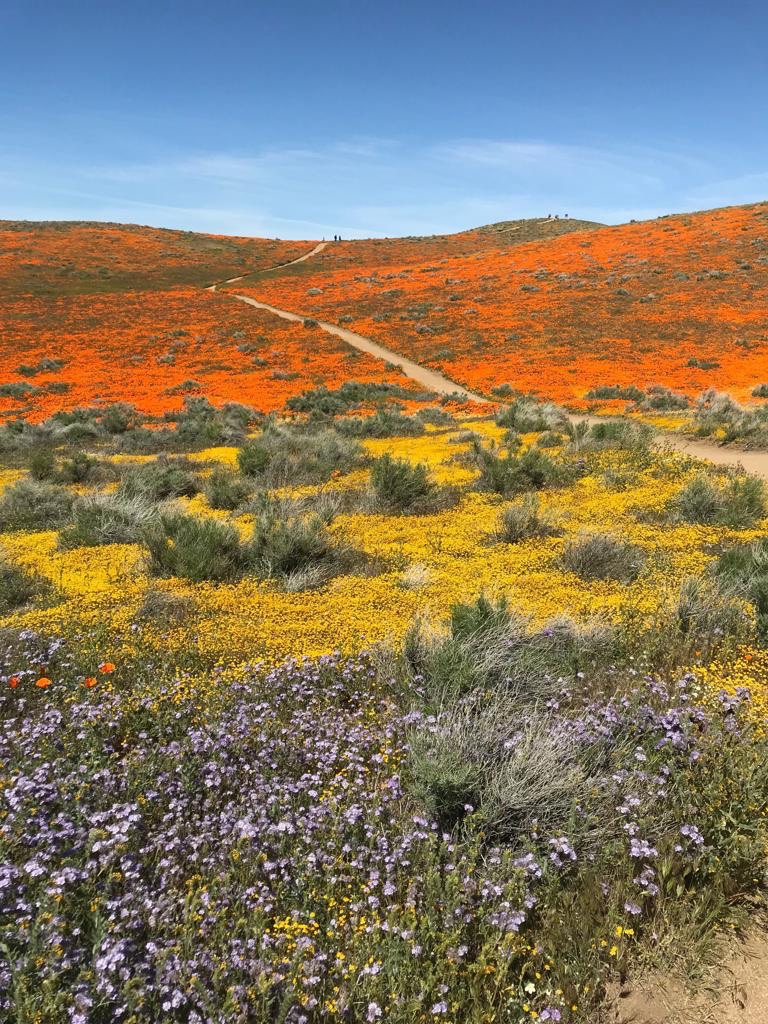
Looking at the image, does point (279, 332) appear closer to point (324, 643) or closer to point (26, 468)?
point (26, 468)

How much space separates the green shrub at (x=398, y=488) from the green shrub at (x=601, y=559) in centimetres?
366

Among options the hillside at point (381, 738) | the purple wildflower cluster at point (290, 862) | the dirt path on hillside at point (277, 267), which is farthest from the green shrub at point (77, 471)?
the dirt path on hillside at point (277, 267)

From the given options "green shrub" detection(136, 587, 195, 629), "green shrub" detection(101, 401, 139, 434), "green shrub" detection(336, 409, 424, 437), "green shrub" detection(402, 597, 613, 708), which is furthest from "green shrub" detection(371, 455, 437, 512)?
"green shrub" detection(101, 401, 139, 434)

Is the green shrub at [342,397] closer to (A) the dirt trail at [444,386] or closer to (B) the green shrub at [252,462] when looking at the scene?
(A) the dirt trail at [444,386]

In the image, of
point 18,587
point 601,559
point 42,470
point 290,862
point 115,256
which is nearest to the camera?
point 290,862

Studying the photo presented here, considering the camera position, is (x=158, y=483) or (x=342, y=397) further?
(x=342, y=397)

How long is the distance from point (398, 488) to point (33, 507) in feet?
22.6

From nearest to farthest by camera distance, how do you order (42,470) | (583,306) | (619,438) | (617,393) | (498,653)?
(498,653) → (42,470) → (619,438) → (617,393) → (583,306)

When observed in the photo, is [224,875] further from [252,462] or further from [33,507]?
[252,462]

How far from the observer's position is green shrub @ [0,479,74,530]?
33.9 ft

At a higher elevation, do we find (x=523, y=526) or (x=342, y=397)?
(x=342, y=397)

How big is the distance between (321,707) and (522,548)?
465 centimetres

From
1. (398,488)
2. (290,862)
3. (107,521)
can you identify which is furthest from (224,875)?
(398,488)

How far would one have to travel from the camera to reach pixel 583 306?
151 feet
